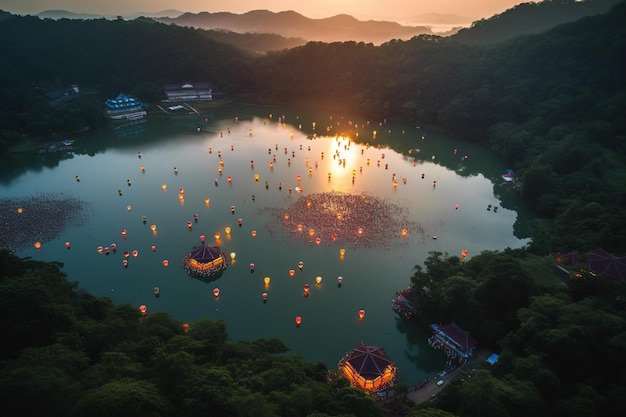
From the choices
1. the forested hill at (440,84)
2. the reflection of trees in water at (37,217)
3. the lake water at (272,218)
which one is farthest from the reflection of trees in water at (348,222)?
the reflection of trees in water at (37,217)

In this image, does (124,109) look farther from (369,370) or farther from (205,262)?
(369,370)

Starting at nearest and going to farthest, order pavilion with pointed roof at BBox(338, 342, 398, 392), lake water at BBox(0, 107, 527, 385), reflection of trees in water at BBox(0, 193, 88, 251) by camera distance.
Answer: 1. pavilion with pointed roof at BBox(338, 342, 398, 392)
2. lake water at BBox(0, 107, 527, 385)
3. reflection of trees in water at BBox(0, 193, 88, 251)

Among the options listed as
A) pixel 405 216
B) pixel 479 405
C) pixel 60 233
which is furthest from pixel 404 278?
pixel 60 233

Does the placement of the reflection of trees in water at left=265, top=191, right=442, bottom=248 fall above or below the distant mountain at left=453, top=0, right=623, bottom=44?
below

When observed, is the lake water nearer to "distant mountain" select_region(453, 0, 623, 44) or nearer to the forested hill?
the forested hill

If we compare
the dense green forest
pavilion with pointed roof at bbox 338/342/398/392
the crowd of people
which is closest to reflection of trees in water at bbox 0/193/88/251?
the dense green forest

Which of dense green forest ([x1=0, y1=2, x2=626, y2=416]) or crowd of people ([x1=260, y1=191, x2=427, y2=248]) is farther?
crowd of people ([x1=260, y1=191, x2=427, y2=248])

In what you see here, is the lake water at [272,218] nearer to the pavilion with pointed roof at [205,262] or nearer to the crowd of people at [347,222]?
the crowd of people at [347,222]
